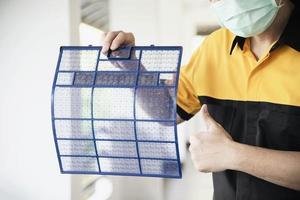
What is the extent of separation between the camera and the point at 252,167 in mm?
713

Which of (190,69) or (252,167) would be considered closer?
(252,167)

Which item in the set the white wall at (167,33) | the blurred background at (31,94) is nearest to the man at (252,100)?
the blurred background at (31,94)

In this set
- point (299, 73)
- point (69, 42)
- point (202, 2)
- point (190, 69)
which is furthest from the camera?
point (202, 2)

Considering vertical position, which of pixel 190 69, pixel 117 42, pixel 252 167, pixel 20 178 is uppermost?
pixel 117 42

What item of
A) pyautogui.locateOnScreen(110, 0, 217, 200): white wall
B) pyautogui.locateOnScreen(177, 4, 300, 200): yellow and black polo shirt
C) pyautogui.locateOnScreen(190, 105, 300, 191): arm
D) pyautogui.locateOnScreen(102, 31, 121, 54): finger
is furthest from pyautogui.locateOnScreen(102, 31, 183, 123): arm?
pyautogui.locateOnScreen(110, 0, 217, 200): white wall

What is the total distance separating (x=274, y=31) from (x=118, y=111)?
45 cm

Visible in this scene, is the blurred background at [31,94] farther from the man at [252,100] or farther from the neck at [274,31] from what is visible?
the neck at [274,31]

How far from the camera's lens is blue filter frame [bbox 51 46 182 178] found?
2.52 feet

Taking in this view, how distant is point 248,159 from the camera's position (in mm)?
710

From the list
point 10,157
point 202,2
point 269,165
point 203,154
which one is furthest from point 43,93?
point 202,2

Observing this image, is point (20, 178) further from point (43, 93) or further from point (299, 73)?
point (299, 73)

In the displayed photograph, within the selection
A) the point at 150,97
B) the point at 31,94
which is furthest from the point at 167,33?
the point at 150,97

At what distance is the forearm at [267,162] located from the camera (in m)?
0.71

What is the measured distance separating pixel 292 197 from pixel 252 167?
21 cm
